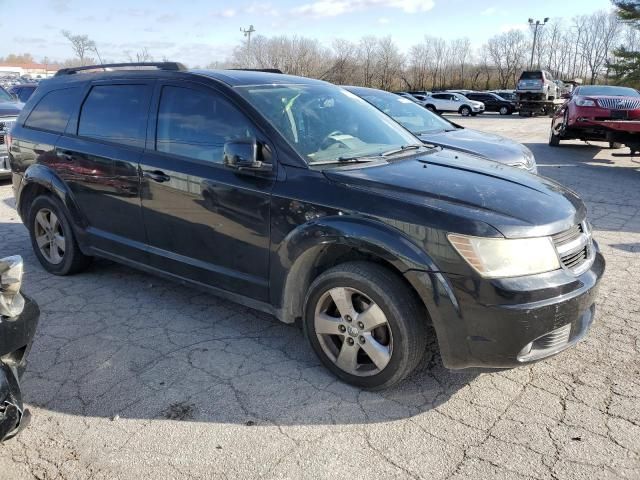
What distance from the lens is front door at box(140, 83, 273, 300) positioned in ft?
10.9

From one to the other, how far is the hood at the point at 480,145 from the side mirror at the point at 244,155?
314 centimetres

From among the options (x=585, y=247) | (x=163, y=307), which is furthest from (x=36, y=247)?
(x=585, y=247)

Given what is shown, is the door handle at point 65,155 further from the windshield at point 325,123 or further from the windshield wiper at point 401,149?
the windshield wiper at point 401,149

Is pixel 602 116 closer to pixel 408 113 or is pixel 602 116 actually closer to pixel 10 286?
pixel 408 113

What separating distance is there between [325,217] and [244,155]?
633mm

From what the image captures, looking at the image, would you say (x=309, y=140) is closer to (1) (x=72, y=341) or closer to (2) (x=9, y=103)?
(1) (x=72, y=341)

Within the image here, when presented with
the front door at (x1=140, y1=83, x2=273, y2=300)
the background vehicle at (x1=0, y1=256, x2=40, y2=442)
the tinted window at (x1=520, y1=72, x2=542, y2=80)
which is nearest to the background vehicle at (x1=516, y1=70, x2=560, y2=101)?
the tinted window at (x1=520, y1=72, x2=542, y2=80)

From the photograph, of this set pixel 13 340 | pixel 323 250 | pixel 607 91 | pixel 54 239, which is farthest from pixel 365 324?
pixel 607 91

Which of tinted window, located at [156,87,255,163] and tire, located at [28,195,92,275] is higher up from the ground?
tinted window, located at [156,87,255,163]

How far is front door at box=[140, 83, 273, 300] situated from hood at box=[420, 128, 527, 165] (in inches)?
119

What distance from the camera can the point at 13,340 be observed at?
2316 millimetres

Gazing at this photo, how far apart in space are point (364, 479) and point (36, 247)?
13.2 feet

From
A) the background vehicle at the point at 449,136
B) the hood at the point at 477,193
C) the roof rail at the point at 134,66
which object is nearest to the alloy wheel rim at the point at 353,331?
the hood at the point at 477,193

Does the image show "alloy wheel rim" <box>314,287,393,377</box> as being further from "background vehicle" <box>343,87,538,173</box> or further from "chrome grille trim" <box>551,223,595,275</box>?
"background vehicle" <box>343,87,538,173</box>
